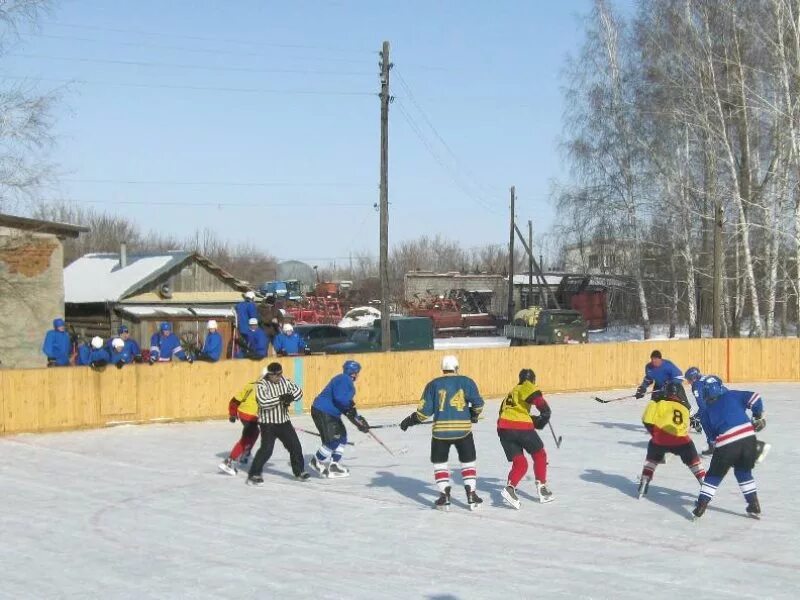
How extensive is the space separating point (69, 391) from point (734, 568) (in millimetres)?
12768

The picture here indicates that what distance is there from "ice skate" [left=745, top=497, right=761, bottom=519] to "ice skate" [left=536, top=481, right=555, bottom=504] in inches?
86.6

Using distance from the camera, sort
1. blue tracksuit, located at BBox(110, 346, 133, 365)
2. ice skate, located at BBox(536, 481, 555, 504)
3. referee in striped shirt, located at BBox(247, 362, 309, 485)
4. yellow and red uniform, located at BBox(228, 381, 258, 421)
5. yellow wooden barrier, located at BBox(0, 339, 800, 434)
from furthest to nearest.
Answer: blue tracksuit, located at BBox(110, 346, 133, 365) → yellow wooden barrier, located at BBox(0, 339, 800, 434) → yellow and red uniform, located at BBox(228, 381, 258, 421) → referee in striped shirt, located at BBox(247, 362, 309, 485) → ice skate, located at BBox(536, 481, 555, 504)

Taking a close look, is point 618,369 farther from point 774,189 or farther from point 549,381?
point 774,189

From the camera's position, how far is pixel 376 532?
998cm

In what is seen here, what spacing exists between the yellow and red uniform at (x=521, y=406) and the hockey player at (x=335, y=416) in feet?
7.20

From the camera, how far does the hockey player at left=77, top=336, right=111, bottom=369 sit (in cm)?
1788

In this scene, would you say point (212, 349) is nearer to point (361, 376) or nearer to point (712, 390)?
point (361, 376)

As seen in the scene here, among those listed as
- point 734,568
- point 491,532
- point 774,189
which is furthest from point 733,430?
point 774,189

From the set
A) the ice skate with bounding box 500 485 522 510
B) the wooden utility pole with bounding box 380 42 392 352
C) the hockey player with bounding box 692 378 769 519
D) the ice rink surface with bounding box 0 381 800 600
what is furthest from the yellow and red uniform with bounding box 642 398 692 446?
the wooden utility pole with bounding box 380 42 392 352

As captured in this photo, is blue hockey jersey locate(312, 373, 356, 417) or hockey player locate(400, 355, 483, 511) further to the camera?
blue hockey jersey locate(312, 373, 356, 417)

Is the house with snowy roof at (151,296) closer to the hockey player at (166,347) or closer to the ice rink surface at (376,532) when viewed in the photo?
the hockey player at (166,347)

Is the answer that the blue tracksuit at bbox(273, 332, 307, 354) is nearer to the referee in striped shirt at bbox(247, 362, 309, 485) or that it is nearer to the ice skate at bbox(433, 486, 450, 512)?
the referee in striped shirt at bbox(247, 362, 309, 485)

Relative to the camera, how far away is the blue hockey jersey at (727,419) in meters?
10.1

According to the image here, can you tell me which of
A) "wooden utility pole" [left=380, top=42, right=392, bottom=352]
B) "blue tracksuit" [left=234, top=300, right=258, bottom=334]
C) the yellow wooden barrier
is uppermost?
"wooden utility pole" [left=380, top=42, right=392, bottom=352]
